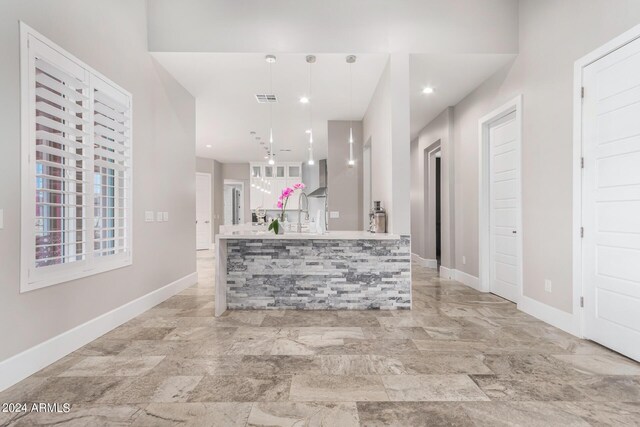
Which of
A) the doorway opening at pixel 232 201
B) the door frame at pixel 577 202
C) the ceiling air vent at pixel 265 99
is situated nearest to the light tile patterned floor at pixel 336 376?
the door frame at pixel 577 202

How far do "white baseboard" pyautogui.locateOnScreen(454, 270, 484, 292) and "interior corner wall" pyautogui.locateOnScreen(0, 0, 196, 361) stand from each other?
4024mm

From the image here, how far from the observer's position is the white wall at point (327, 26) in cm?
350

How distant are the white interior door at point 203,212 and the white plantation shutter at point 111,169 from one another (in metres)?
6.44

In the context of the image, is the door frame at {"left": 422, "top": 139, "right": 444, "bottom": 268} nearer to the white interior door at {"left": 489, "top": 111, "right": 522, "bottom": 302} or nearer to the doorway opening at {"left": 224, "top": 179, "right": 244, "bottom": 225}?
the white interior door at {"left": 489, "top": 111, "right": 522, "bottom": 302}

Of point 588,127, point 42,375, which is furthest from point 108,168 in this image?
point 588,127

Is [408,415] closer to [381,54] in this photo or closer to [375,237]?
[375,237]

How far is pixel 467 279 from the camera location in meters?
4.81

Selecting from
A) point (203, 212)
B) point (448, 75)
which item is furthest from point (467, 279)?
point (203, 212)

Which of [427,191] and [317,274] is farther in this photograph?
[427,191]

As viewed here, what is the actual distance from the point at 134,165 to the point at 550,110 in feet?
13.5

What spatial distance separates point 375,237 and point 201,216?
740 centimetres

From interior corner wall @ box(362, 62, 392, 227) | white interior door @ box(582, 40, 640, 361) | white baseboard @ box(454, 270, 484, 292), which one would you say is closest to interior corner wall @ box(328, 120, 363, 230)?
interior corner wall @ box(362, 62, 392, 227)

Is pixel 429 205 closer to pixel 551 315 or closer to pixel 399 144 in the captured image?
pixel 399 144

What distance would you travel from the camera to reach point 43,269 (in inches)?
88.9
